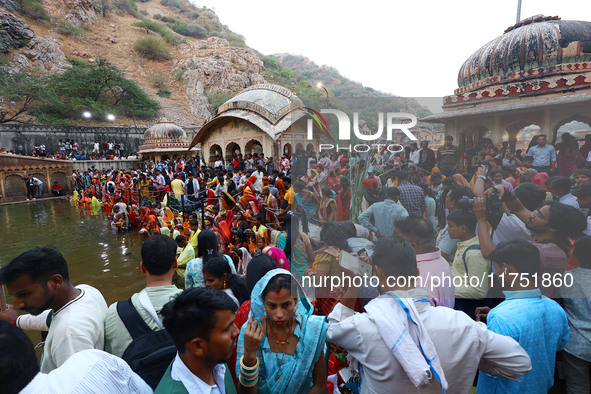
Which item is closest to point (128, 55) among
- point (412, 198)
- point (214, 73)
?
point (214, 73)

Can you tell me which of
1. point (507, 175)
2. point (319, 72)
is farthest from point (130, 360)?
point (319, 72)

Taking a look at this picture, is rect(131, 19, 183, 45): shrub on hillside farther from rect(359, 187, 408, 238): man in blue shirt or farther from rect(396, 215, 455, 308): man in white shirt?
rect(396, 215, 455, 308): man in white shirt

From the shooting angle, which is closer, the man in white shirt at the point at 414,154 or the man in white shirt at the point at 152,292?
the man in white shirt at the point at 152,292

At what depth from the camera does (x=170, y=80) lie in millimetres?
43500

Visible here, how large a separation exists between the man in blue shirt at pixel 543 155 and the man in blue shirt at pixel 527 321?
226 centimetres

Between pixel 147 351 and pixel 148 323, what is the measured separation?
20 centimetres

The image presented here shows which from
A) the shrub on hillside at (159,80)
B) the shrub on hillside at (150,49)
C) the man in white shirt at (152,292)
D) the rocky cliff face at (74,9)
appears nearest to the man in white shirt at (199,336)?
the man in white shirt at (152,292)

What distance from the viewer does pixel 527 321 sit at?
1814 millimetres

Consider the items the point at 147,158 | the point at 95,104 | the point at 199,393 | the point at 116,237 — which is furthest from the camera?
the point at 95,104

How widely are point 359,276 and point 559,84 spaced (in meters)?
7.74

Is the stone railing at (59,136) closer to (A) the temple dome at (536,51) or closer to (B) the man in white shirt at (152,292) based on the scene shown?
(A) the temple dome at (536,51)

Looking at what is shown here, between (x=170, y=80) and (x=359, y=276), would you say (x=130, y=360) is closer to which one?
(x=359, y=276)

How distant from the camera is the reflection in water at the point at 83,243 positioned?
695 centimetres

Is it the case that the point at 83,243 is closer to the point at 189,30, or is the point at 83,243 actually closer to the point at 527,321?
the point at 527,321
